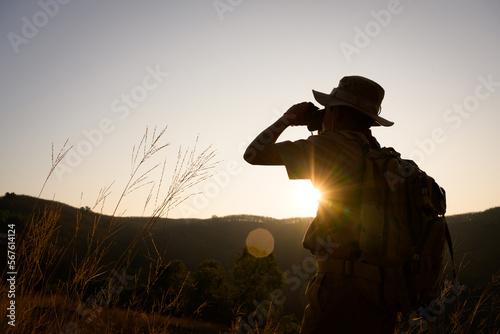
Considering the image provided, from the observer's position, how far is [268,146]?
76.3 inches

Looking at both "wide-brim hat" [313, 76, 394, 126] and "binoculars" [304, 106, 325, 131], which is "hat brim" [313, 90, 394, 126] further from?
"binoculars" [304, 106, 325, 131]

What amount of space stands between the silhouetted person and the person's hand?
19 millimetres

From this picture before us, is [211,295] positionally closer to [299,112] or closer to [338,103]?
[299,112]

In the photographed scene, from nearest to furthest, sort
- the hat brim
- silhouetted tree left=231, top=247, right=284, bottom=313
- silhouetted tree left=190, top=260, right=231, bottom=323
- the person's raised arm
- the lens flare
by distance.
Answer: the person's raised arm, the hat brim, silhouetted tree left=190, top=260, right=231, bottom=323, silhouetted tree left=231, top=247, right=284, bottom=313, the lens flare

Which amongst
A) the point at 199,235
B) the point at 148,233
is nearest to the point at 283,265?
the point at 199,235

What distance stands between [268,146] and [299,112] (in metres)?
0.44

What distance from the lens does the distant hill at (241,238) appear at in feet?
150

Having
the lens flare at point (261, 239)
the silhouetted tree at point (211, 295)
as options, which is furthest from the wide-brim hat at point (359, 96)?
the lens flare at point (261, 239)

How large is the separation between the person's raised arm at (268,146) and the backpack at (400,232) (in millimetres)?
550

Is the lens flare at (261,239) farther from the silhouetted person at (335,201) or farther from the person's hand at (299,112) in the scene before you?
the silhouetted person at (335,201)

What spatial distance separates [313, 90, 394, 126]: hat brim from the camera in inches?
80.7

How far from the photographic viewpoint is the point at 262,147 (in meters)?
1.94

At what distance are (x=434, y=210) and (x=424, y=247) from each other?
0.24 metres

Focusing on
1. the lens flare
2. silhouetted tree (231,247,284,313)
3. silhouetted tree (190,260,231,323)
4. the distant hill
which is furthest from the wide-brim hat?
the lens flare
